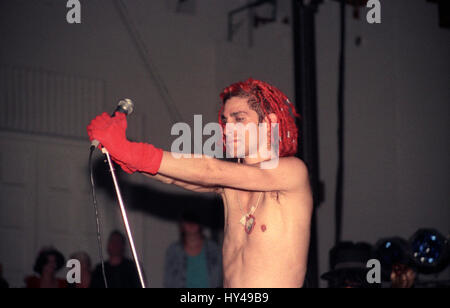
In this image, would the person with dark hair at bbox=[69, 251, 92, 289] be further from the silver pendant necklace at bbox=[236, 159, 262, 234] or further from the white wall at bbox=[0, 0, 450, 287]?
the silver pendant necklace at bbox=[236, 159, 262, 234]

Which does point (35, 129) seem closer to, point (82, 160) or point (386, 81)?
point (82, 160)

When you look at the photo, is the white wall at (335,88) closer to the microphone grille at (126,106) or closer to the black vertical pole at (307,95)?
the black vertical pole at (307,95)

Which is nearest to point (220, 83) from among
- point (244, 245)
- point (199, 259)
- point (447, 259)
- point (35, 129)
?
point (35, 129)

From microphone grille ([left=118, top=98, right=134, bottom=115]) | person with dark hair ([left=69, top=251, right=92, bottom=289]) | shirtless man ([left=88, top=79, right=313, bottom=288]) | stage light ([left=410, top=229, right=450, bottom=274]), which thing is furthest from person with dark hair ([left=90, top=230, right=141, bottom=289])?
microphone grille ([left=118, top=98, right=134, bottom=115])

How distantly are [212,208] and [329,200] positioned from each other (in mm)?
1700

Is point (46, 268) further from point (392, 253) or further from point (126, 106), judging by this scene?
point (126, 106)

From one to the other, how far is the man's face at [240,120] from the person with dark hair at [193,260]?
9.67 ft

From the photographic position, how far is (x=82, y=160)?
23.3 feet

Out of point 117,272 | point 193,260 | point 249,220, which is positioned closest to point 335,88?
point 193,260

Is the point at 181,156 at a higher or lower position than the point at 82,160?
lower

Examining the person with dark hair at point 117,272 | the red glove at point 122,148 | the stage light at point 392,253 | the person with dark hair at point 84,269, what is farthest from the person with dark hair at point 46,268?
the red glove at point 122,148

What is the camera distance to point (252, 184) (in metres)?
2.37

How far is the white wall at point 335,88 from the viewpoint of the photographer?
24.5 ft

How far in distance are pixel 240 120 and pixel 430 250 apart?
3.72 m
